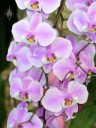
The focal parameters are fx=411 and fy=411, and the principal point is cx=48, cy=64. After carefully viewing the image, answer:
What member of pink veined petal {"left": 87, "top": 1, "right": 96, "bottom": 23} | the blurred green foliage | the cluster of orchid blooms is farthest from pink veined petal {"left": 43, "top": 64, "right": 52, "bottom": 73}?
the blurred green foliage

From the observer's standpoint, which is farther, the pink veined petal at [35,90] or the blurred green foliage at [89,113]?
the blurred green foliage at [89,113]

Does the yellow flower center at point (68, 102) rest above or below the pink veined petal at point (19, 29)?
below

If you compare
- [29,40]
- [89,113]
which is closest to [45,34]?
[29,40]

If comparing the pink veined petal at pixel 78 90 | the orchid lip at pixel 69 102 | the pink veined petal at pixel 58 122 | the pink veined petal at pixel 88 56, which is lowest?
the pink veined petal at pixel 58 122

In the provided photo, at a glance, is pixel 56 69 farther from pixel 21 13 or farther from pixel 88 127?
pixel 21 13

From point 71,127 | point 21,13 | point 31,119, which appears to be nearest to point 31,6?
point 31,119

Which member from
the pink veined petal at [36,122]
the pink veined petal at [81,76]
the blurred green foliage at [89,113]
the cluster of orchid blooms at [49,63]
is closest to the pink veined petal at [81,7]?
the cluster of orchid blooms at [49,63]

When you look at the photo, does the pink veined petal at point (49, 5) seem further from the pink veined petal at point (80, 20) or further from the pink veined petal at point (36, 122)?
the pink veined petal at point (36, 122)
